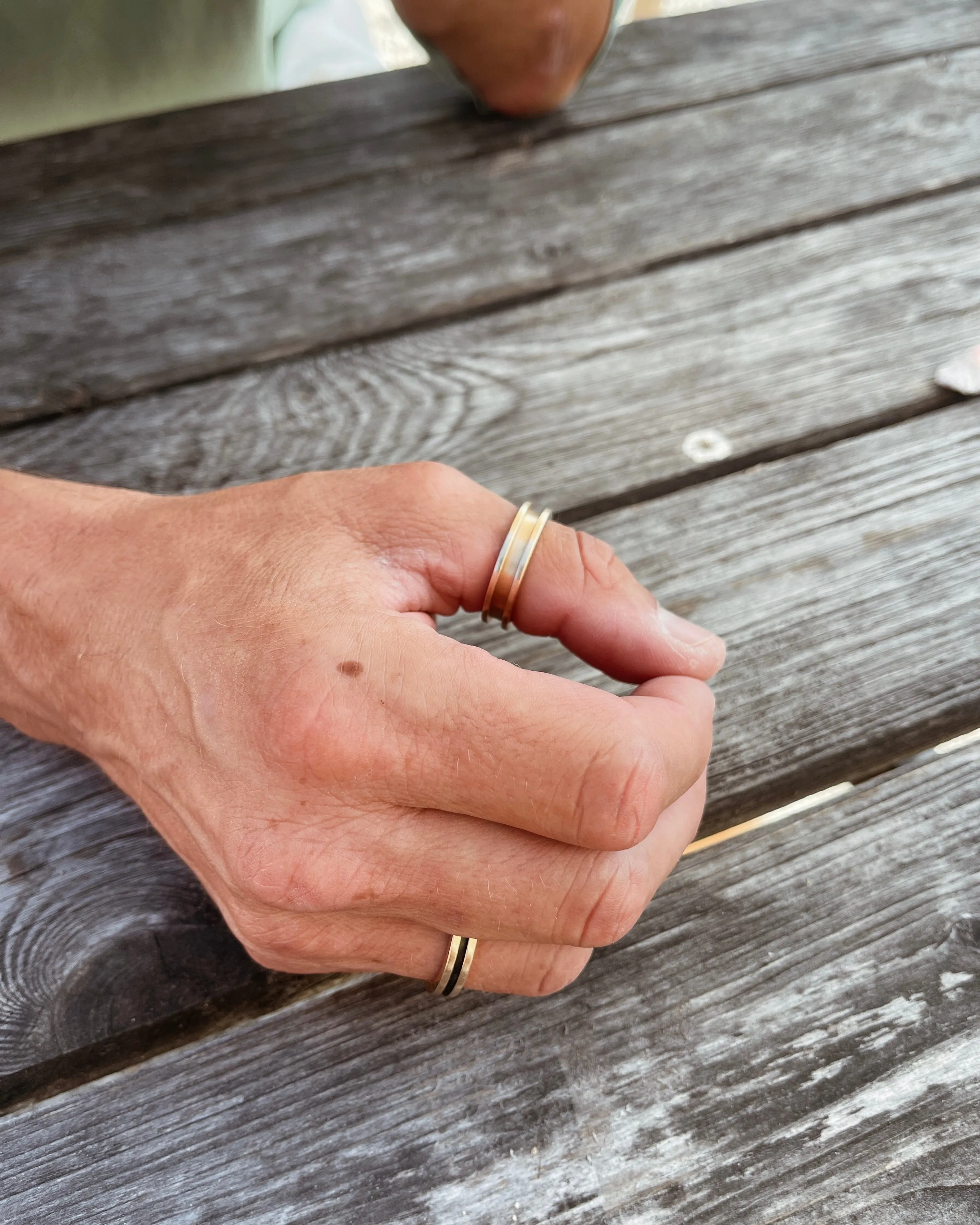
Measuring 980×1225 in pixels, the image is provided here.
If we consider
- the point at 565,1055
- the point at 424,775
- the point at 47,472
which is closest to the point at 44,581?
the point at 47,472

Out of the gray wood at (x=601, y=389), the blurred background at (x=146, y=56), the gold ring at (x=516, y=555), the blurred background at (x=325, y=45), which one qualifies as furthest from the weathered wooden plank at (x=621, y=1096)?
the blurred background at (x=325, y=45)

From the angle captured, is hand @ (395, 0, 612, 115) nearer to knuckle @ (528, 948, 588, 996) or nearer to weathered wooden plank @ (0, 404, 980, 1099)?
weathered wooden plank @ (0, 404, 980, 1099)

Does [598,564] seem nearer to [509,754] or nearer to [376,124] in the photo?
[509,754]

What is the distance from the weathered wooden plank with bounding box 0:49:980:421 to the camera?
2.90 ft

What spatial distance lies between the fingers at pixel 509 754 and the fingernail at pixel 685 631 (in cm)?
10

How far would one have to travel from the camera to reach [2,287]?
0.93m

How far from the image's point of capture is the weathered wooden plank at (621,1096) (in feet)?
1.57

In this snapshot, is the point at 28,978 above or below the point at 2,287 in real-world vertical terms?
below

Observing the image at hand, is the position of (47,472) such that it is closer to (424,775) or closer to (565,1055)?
(424,775)

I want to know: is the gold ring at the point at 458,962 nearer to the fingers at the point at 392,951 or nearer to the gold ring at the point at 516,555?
the fingers at the point at 392,951

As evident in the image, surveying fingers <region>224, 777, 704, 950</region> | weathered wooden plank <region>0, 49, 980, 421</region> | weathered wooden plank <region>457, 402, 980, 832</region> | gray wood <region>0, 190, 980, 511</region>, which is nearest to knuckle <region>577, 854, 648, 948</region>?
fingers <region>224, 777, 704, 950</region>

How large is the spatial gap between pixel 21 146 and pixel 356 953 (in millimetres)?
1090

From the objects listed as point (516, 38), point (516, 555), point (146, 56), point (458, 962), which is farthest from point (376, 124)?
point (458, 962)

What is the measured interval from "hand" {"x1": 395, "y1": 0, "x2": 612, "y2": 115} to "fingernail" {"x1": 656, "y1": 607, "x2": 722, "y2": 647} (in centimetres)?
77
